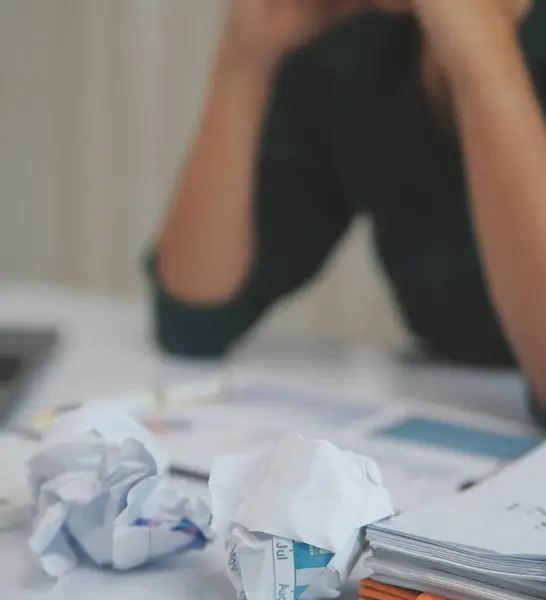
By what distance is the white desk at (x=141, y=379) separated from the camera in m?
0.41

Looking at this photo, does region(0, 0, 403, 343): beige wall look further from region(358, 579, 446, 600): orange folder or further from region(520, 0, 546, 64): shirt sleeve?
region(358, 579, 446, 600): orange folder

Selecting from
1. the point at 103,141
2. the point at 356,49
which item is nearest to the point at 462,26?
the point at 356,49

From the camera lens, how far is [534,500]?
0.42 metres

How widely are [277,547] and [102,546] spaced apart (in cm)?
10

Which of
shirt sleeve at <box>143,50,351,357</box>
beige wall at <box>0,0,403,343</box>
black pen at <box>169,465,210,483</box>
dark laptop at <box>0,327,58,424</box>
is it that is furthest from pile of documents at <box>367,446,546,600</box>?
beige wall at <box>0,0,403,343</box>

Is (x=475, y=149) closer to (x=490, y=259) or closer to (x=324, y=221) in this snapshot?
(x=490, y=259)

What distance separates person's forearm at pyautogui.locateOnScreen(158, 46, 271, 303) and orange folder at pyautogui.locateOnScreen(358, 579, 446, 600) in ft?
2.20

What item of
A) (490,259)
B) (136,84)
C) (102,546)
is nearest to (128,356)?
(490,259)

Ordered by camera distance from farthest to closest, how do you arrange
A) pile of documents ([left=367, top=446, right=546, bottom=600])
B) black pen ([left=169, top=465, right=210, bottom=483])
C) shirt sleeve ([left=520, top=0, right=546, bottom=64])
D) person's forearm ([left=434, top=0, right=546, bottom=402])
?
shirt sleeve ([left=520, top=0, right=546, bottom=64]) < person's forearm ([left=434, top=0, right=546, bottom=402]) < black pen ([left=169, top=465, right=210, bottom=483]) < pile of documents ([left=367, top=446, right=546, bottom=600])

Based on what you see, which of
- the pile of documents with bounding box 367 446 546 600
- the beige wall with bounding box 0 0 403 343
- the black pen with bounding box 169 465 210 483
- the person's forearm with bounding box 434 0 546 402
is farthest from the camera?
the beige wall with bounding box 0 0 403 343

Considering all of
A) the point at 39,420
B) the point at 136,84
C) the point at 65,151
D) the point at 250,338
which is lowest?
the point at 250,338

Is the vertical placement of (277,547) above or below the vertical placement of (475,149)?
below

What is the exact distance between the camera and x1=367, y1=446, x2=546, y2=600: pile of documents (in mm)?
344

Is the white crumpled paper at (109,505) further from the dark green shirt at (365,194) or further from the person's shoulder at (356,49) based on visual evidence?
the person's shoulder at (356,49)
